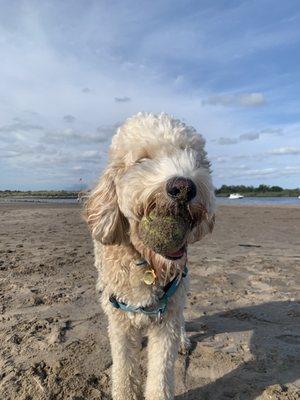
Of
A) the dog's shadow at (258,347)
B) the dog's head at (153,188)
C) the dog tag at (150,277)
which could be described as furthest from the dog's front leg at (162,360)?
the dog's head at (153,188)

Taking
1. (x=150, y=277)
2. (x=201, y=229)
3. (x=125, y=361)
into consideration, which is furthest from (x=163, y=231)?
(x=125, y=361)

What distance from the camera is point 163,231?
287 centimetres

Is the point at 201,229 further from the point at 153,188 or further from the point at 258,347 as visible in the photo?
the point at 258,347

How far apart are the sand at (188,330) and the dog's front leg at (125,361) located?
8.4 inches

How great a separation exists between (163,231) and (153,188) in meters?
0.31

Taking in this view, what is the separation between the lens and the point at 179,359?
4.30 meters

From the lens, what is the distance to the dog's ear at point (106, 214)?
343 centimetres

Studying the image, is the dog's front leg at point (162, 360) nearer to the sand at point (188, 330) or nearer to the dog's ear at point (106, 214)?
the sand at point (188, 330)

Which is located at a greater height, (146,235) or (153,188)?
(153,188)

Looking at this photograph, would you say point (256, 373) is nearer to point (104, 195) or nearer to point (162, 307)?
point (162, 307)

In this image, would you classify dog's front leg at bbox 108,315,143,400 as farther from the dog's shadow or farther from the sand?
the dog's shadow

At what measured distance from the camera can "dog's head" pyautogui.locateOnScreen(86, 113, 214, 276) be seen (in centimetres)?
291

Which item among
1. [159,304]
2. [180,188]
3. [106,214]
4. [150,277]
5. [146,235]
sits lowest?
[159,304]

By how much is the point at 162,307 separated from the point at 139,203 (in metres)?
1.00
